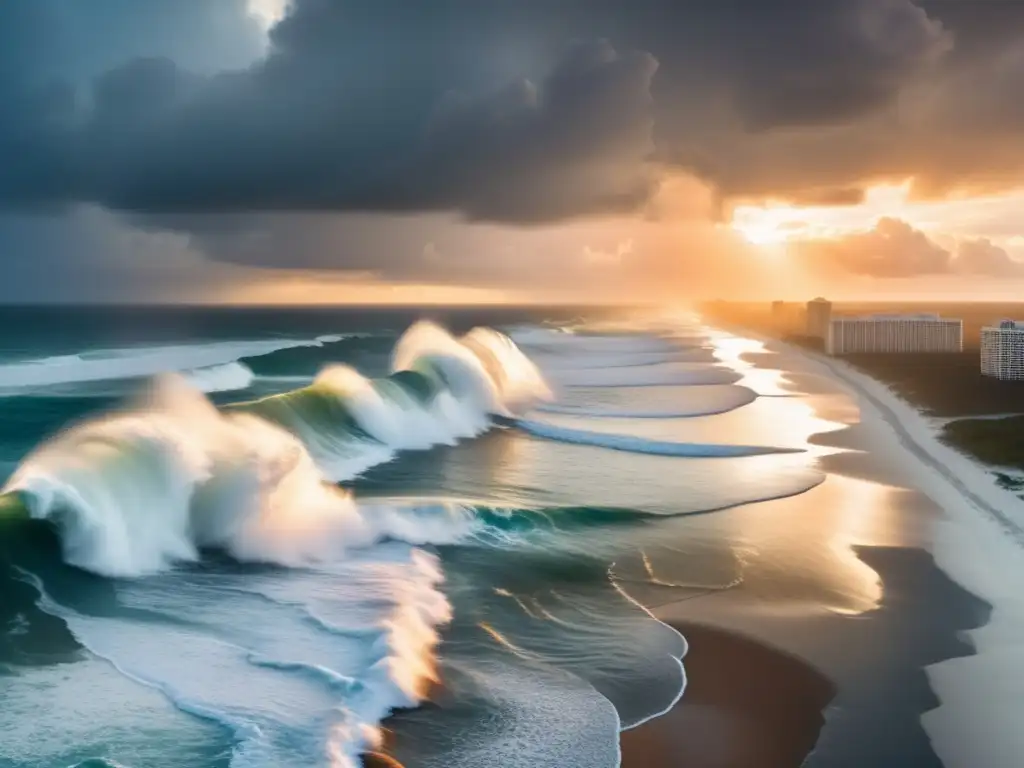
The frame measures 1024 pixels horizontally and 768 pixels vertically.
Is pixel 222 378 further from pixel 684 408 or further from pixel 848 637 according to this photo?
pixel 848 637

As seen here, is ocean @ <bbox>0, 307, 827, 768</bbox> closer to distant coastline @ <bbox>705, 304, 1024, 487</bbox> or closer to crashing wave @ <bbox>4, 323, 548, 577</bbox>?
crashing wave @ <bbox>4, 323, 548, 577</bbox>

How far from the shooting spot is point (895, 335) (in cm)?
7019

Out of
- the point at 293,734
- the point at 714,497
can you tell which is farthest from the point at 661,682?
the point at 714,497

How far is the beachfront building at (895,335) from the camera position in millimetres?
68312

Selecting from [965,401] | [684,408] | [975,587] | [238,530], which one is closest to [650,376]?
[684,408]

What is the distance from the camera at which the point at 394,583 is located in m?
11.2

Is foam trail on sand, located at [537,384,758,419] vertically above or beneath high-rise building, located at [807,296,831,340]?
beneath

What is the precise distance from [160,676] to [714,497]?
1095cm

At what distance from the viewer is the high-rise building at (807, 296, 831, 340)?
9766 centimetres

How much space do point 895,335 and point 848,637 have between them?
65.4 m

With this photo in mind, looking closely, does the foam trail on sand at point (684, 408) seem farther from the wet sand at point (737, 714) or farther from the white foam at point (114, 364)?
the wet sand at point (737, 714)

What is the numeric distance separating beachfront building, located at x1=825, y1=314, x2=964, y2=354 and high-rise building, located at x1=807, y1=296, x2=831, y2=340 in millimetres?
26579

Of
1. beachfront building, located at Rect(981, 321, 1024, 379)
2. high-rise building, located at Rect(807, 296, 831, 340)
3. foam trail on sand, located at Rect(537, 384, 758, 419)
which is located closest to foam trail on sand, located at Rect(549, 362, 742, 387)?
foam trail on sand, located at Rect(537, 384, 758, 419)

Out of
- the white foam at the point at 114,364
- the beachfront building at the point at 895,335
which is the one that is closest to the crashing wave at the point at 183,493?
the white foam at the point at 114,364
